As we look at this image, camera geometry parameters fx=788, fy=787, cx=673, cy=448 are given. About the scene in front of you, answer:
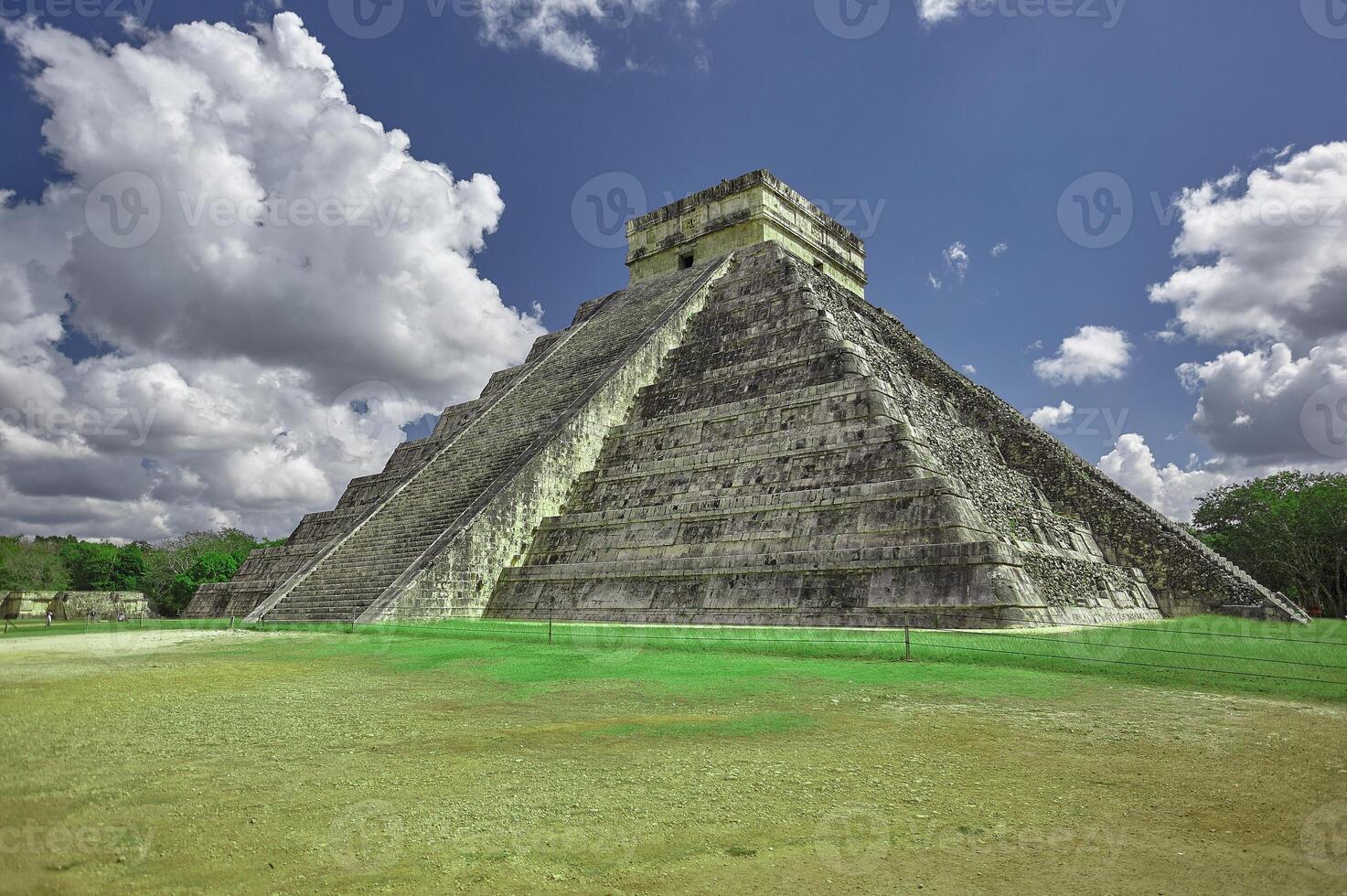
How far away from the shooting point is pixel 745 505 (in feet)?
44.0

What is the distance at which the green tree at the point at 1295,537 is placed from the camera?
79.9 ft

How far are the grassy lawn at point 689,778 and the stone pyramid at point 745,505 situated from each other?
3911 mm

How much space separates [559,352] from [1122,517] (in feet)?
48.0

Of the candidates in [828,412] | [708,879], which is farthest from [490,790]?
[828,412]

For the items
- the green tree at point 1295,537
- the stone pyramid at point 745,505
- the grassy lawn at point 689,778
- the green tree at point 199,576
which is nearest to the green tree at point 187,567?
the green tree at point 199,576

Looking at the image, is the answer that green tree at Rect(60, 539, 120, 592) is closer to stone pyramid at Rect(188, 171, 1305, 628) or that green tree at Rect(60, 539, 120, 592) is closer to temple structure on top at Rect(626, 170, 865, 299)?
stone pyramid at Rect(188, 171, 1305, 628)

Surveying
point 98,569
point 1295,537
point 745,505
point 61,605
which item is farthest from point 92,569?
point 1295,537

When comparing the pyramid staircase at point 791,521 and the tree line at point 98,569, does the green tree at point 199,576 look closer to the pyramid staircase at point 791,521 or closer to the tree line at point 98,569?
the tree line at point 98,569

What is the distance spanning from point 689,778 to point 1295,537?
94.9ft

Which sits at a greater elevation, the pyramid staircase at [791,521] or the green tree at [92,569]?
the pyramid staircase at [791,521]

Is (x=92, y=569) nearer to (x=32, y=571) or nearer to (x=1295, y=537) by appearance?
(x=32, y=571)

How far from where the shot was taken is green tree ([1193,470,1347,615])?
→ 24344 mm

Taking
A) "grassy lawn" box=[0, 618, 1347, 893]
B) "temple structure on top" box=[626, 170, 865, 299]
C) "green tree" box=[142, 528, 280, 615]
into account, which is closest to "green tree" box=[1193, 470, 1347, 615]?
"temple structure on top" box=[626, 170, 865, 299]

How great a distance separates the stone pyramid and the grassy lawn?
12.8 feet
